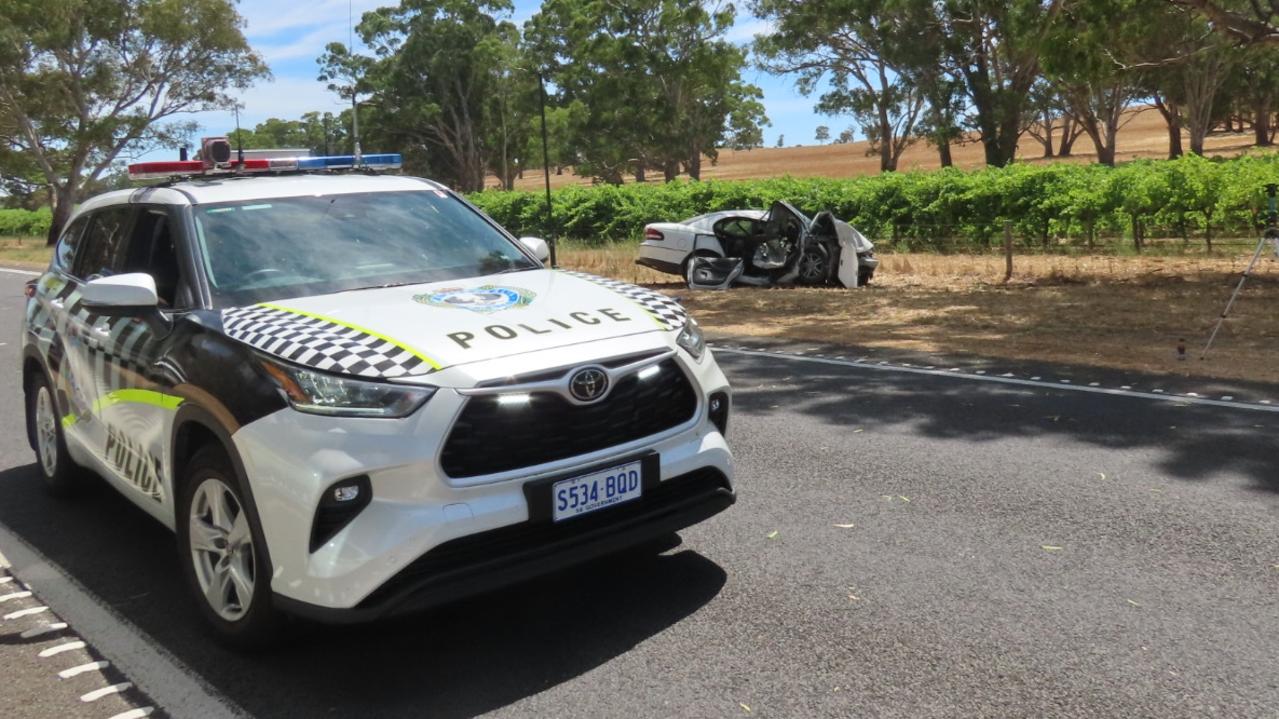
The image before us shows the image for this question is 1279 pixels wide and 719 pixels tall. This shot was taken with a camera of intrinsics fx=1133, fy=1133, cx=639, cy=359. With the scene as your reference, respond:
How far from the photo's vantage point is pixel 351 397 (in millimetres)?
3738

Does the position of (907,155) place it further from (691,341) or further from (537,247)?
(691,341)

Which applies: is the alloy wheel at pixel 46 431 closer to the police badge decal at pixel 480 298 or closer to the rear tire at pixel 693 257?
the police badge decal at pixel 480 298

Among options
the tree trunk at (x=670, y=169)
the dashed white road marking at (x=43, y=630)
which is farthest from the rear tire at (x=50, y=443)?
the tree trunk at (x=670, y=169)

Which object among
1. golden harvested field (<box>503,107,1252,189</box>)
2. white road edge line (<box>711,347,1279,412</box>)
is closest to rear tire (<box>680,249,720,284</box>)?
white road edge line (<box>711,347,1279,412</box>)

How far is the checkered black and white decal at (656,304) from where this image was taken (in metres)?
4.50

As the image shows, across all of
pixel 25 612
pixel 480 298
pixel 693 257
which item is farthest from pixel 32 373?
pixel 693 257

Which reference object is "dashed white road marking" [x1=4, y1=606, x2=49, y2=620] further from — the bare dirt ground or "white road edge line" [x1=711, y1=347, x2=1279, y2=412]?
the bare dirt ground

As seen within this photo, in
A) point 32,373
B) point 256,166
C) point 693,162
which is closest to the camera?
point 256,166

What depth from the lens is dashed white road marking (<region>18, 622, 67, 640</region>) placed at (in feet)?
14.8

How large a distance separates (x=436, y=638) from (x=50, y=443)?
3404mm

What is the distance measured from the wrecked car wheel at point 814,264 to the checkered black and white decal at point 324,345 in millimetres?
14724

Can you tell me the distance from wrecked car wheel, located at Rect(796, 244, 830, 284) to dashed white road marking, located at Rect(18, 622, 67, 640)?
1489 centimetres

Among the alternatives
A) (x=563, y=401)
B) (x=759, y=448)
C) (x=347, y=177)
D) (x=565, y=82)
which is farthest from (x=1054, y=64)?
(x=565, y=82)

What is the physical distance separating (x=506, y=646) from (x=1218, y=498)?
3.65 m
